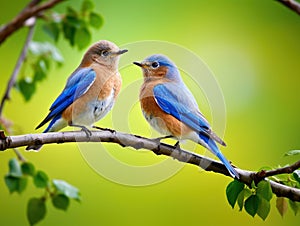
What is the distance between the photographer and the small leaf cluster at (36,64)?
113cm

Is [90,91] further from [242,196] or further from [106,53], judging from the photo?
[242,196]

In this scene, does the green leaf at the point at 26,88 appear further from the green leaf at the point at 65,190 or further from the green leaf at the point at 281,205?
the green leaf at the point at 281,205

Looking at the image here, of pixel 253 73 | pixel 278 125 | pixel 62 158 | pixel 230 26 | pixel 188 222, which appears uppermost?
pixel 230 26

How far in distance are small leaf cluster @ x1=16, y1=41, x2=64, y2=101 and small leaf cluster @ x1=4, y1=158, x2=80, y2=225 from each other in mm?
164

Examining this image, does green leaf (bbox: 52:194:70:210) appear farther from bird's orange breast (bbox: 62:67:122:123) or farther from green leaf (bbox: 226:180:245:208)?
green leaf (bbox: 226:180:245:208)

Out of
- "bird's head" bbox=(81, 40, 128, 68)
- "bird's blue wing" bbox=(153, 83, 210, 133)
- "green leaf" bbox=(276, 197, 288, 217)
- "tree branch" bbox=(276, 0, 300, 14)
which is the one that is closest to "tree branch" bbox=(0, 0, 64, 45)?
"bird's head" bbox=(81, 40, 128, 68)

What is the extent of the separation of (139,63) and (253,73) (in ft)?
2.75

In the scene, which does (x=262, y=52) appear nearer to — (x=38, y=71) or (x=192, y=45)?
(x=192, y=45)

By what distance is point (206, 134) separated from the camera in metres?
0.83

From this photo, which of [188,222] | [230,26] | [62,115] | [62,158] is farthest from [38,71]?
[230,26]

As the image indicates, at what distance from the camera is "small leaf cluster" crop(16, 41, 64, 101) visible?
1133 millimetres

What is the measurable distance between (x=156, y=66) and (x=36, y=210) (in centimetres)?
34

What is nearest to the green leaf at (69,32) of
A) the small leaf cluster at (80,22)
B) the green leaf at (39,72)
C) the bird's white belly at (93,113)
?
the small leaf cluster at (80,22)

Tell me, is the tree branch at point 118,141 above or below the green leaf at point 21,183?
above
